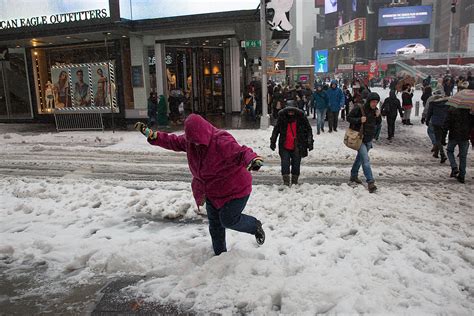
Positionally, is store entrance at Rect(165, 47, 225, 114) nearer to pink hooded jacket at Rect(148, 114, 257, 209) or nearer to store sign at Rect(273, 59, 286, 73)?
store sign at Rect(273, 59, 286, 73)

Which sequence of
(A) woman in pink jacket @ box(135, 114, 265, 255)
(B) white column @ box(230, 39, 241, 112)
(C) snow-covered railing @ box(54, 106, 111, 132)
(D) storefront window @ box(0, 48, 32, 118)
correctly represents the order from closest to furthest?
1. (A) woman in pink jacket @ box(135, 114, 265, 255)
2. (C) snow-covered railing @ box(54, 106, 111, 132)
3. (B) white column @ box(230, 39, 241, 112)
4. (D) storefront window @ box(0, 48, 32, 118)

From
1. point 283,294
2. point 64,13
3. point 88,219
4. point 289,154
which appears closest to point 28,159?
point 88,219

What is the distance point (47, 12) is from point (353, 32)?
4367 inches

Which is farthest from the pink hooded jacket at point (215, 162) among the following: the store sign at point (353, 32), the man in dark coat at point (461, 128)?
the store sign at point (353, 32)

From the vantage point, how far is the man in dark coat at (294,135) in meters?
7.93

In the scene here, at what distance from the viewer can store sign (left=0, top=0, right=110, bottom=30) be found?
671 inches

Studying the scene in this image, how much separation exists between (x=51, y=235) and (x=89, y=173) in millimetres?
4032

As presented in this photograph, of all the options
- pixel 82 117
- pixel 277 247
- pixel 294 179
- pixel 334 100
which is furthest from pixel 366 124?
pixel 82 117

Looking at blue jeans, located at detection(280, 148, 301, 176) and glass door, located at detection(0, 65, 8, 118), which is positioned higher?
glass door, located at detection(0, 65, 8, 118)

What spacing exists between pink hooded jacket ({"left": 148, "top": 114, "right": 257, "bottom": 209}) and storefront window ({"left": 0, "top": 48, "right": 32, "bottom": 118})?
2188cm

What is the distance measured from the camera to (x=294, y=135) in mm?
7965

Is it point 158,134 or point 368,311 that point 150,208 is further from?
point 368,311

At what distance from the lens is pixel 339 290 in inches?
157

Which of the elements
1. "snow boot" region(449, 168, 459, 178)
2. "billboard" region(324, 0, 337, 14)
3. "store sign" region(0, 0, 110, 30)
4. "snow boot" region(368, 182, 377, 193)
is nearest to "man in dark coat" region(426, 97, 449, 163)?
"snow boot" region(449, 168, 459, 178)
